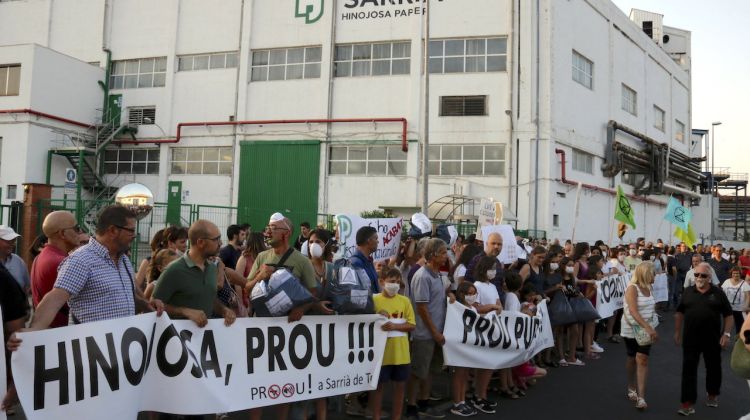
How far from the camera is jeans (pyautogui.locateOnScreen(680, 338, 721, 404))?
728 centimetres

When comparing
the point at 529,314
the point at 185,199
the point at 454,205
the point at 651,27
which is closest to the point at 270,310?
the point at 529,314

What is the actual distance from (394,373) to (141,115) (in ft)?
91.8

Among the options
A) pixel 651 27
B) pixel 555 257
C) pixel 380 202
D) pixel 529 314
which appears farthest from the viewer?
pixel 651 27

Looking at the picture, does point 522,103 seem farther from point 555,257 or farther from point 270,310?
point 270,310

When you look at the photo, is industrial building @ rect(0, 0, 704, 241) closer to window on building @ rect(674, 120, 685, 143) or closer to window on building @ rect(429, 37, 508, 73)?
window on building @ rect(429, 37, 508, 73)

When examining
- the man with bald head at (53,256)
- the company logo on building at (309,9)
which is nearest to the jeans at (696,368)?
the man with bald head at (53,256)

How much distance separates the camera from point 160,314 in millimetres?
4621

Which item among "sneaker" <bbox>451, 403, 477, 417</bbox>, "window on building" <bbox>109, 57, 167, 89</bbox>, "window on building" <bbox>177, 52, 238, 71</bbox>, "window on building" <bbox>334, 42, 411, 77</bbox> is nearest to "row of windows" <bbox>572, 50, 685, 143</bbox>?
"window on building" <bbox>334, 42, 411, 77</bbox>

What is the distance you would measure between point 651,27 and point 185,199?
3213 centimetres

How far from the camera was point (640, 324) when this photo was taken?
7.41 meters

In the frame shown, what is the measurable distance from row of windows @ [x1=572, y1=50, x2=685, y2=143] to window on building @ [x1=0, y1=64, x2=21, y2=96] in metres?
24.7

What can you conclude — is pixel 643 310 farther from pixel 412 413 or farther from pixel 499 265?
pixel 412 413

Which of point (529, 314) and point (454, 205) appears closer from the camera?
point (529, 314)

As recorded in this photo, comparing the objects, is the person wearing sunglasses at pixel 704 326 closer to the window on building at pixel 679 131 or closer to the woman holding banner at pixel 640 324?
the woman holding banner at pixel 640 324
